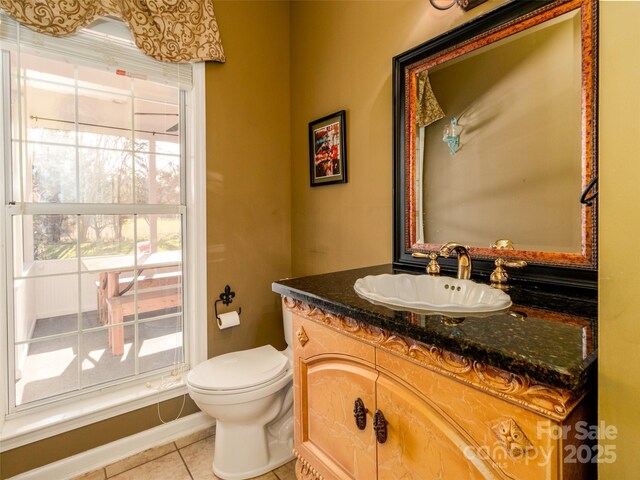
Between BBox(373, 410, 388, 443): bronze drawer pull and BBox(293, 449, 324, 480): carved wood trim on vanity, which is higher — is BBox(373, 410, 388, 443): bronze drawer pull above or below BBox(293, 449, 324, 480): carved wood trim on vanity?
above

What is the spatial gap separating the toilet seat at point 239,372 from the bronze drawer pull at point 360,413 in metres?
0.68

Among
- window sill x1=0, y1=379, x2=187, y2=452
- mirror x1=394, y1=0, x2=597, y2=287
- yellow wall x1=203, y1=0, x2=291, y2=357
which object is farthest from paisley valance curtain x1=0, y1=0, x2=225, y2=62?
window sill x1=0, y1=379, x2=187, y2=452

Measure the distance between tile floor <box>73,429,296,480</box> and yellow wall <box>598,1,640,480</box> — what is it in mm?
1484

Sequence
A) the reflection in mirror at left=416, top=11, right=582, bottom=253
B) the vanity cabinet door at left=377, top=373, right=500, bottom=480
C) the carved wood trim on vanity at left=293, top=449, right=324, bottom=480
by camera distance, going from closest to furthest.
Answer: the vanity cabinet door at left=377, top=373, right=500, bottom=480, the reflection in mirror at left=416, top=11, right=582, bottom=253, the carved wood trim on vanity at left=293, top=449, right=324, bottom=480

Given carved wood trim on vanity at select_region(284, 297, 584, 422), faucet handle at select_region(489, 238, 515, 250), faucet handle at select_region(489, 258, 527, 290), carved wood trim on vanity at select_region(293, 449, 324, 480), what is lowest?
carved wood trim on vanity at select_region(293, 449, 324, 480)

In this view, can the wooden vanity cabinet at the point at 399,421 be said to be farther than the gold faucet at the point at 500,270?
No

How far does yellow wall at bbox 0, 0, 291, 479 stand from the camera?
2006 mm

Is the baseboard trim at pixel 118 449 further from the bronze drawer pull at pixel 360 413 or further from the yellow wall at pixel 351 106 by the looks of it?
the bronze drawer pull at pixel 360 413

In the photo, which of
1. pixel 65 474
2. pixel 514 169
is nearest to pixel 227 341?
pixel 65 474

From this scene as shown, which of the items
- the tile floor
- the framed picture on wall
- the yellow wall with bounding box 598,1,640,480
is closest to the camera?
the yellow wall with bounding box 598,1,640,480

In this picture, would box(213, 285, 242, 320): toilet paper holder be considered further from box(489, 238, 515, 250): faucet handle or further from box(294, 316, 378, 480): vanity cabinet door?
box(489, 238, 515, 250): faucet handle

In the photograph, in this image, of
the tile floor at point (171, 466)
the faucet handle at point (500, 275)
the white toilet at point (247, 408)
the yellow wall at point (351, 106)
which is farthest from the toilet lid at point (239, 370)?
the faucet handle at point (500, 275)

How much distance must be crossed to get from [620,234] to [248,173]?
1911 millimetres

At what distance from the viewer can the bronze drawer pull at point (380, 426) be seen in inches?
36.0
